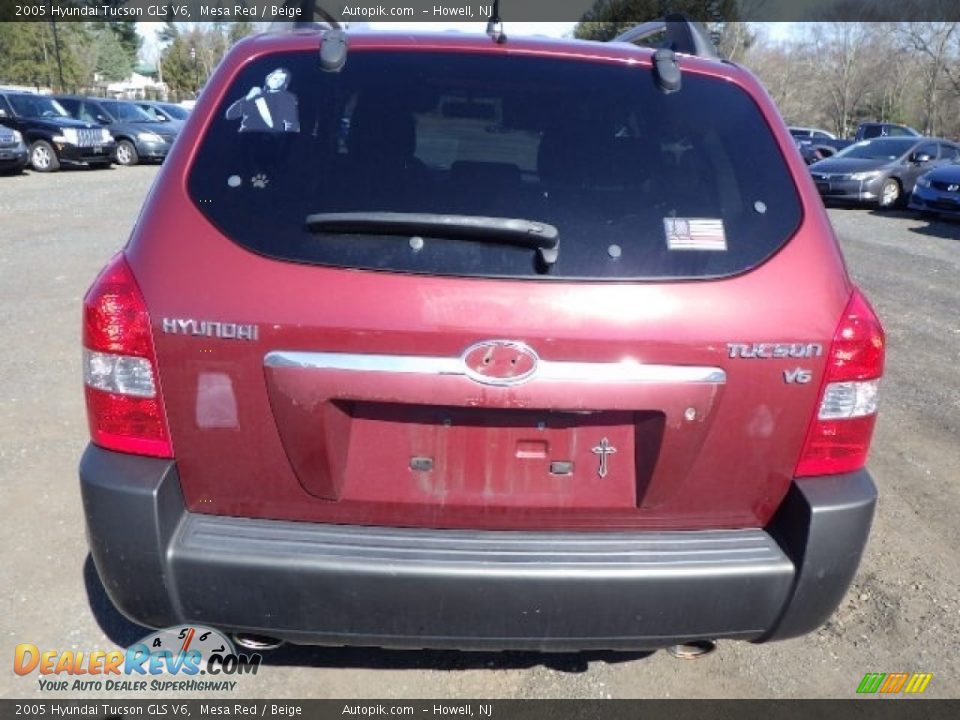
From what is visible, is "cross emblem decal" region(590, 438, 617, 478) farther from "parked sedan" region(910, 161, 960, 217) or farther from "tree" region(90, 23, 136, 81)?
"tree" region(90, 23, 136, 81)

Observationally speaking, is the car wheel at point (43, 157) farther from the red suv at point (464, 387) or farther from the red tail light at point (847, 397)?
the red tail light at point (847, 397)

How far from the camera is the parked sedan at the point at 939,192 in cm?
1493

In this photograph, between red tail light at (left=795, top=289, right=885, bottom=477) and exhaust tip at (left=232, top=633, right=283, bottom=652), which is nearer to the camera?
red tail light at (left=795, top=289, right=885, bottom=477)

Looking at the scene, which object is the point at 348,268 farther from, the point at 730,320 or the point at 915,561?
the point at 915,561

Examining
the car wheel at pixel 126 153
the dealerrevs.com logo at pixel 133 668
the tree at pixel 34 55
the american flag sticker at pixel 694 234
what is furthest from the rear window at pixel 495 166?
the tree at pixel 34 55

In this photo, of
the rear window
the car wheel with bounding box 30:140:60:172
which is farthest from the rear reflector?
the car wheel with bounding box 30:140:60:172

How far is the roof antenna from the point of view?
2.43 metres

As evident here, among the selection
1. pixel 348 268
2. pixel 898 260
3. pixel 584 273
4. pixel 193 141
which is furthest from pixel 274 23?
pixel 898 260

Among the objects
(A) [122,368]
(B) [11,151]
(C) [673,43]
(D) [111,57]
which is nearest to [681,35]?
(C) [673,43]

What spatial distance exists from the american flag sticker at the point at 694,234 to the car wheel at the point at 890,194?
1762 cm

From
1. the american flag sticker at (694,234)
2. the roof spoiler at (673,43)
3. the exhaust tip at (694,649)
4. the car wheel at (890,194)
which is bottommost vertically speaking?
the car wheel at (890,194)

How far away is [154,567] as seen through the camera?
2100 mm

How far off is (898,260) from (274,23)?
10.6m

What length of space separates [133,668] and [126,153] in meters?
22.8
